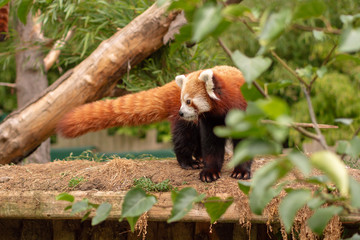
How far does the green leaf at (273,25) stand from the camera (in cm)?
65

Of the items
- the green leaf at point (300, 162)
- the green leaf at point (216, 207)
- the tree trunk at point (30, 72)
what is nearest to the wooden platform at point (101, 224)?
the green leaf at point (216, 207)

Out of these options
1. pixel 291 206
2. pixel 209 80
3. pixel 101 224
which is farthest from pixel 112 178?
pixel 291 206

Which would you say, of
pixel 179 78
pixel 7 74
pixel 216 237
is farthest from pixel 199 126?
pixel 7 74

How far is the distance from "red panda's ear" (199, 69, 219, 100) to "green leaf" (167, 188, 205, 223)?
0.99m

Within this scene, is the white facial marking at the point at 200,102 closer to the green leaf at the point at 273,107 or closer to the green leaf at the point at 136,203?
the green leaf at the point at 136,203

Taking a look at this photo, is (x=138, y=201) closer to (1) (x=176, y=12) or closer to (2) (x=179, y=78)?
(2) (x=179, y=78)

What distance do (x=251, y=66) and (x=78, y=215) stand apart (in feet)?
3.93

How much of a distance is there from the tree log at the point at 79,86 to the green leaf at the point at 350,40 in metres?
2.15

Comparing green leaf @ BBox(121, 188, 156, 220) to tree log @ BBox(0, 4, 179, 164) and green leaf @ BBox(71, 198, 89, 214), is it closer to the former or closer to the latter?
green leaf @ BBox(71, 198, 89, 214)

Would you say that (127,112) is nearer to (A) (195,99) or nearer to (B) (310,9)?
(A) (195,99)

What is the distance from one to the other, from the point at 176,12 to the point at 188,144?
1.00m

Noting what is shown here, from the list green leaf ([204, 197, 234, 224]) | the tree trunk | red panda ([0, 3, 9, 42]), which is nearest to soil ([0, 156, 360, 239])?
green leaf ([204, 197, 234, 224])

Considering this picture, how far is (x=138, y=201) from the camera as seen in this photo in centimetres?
91

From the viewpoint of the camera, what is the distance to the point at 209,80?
185 cm
